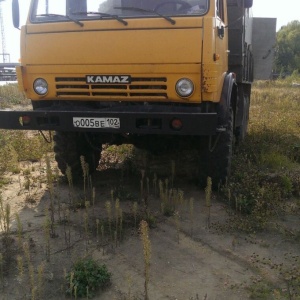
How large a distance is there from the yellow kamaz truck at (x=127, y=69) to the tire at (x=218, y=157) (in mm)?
12

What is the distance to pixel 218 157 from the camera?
484 cm

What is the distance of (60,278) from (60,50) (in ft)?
7.85

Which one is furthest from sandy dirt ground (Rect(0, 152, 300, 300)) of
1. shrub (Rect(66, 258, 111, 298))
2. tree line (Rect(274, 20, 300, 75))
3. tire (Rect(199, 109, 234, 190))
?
tree line (Rect(274, 20, 300, 75))

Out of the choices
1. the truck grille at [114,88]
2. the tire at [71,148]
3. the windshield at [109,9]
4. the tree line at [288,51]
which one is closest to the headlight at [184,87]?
the truck grille at [114,88]

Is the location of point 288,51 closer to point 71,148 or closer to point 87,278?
point 71,148

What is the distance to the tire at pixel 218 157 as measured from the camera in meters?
4.83

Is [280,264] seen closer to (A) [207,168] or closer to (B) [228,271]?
(B) [228,271]

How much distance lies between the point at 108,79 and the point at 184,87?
79 centimetres

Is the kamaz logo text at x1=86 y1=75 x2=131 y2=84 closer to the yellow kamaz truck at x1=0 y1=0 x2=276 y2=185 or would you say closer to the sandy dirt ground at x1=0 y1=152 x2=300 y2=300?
the yellow kamaz truck at x1=0 y1=0 x2=276 y2=185

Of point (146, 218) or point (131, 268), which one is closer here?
point (131, 268)

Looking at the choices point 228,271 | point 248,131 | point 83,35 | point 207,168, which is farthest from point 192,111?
point 248,131

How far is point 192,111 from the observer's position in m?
4.30

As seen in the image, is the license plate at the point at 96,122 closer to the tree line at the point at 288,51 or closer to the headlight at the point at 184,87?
the headlight at the point at 184,87

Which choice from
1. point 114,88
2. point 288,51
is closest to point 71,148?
point 114,88
